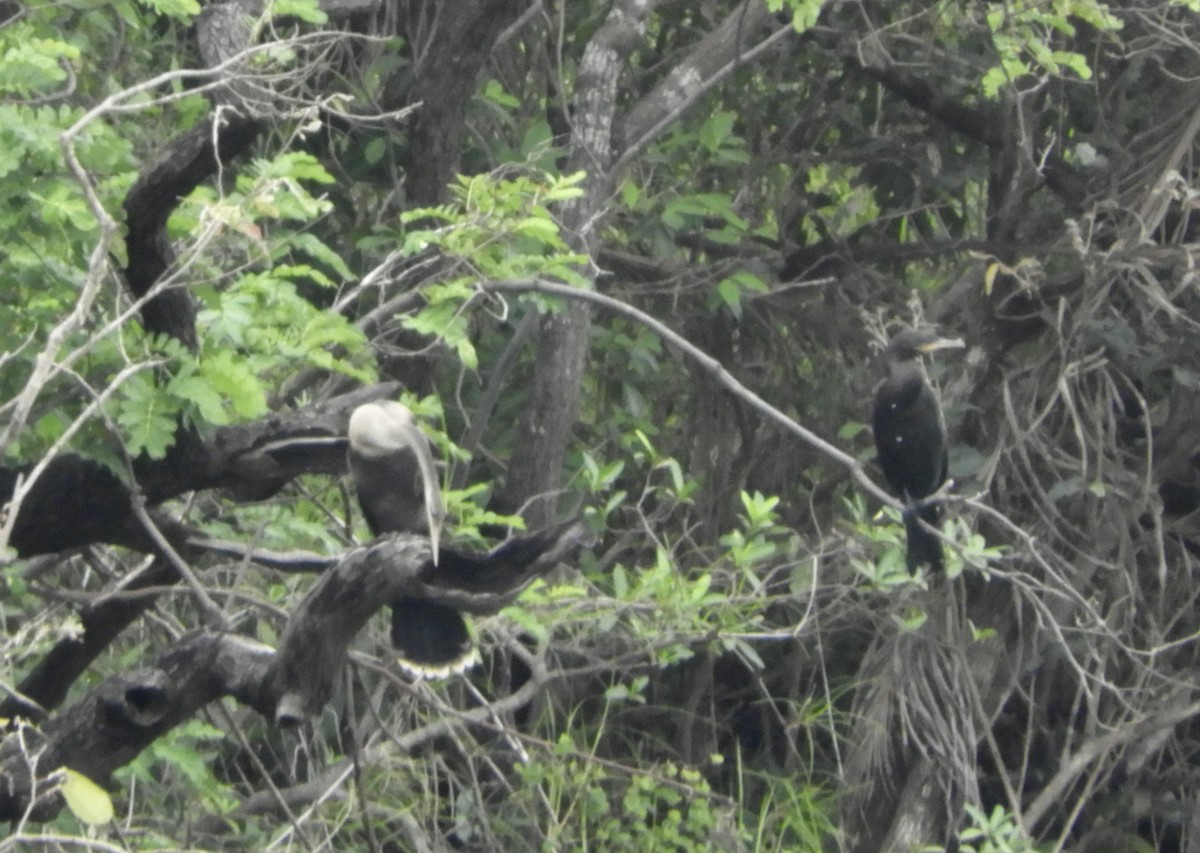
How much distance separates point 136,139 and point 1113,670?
11.3ft

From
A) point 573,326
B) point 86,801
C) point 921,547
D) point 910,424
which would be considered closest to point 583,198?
point 573,326

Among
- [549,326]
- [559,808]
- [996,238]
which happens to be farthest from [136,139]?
[996,238]

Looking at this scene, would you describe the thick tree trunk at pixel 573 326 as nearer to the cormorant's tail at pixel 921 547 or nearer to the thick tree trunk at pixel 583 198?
the thick tree trunk at pixel 583 198

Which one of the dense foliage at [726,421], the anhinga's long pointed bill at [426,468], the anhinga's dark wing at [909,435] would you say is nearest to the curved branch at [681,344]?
the dense foliage at [726,421]

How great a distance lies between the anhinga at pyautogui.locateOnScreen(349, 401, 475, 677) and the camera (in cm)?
Result: 367

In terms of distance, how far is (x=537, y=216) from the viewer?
3562 millimetres

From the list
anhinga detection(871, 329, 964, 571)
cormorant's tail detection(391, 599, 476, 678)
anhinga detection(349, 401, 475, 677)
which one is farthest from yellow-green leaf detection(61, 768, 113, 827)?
anhinga detection(871, 329, 964, 571)

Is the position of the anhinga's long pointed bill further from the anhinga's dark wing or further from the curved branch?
the anhinga's dark wing

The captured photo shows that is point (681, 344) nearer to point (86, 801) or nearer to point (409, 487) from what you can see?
point (409, 487)

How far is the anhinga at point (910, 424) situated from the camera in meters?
4.95

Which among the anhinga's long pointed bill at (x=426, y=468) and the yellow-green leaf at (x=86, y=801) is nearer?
the yellow-green leaf at (x=86, y=801)

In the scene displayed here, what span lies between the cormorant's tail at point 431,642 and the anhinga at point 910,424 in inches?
62.4

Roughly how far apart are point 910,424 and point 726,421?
117 cm

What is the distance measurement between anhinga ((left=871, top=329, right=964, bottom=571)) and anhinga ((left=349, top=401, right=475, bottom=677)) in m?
1.52
